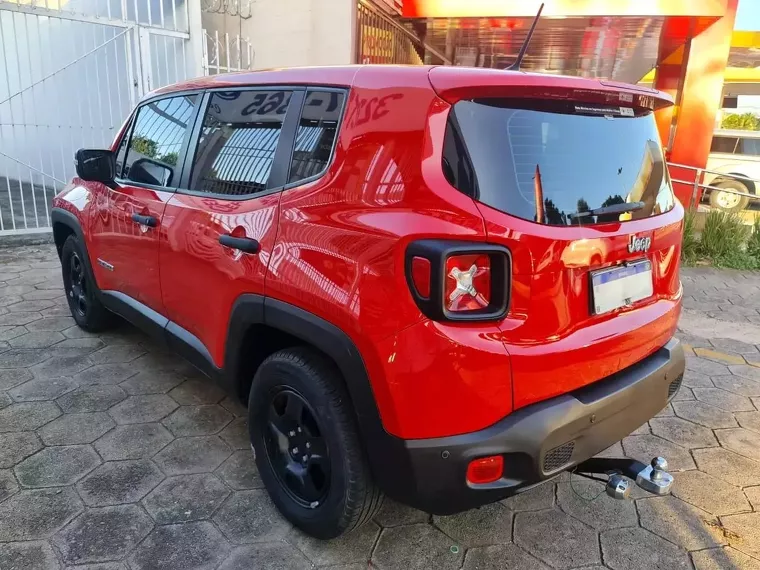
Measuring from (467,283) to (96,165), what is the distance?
8.75ft

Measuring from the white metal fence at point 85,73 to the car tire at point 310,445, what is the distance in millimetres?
6136

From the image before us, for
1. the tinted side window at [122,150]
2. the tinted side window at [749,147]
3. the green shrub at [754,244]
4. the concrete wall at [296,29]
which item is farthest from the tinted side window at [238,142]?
the tinted side window at [749,147]

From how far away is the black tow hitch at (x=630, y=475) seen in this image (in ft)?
6.82

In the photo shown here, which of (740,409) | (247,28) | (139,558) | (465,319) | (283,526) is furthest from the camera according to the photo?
(247,28)

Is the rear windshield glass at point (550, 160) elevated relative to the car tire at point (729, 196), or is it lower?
elevated

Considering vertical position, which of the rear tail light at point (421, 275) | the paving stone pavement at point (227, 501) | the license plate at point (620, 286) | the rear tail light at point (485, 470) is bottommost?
the paving stone pavement at point (227, 501)

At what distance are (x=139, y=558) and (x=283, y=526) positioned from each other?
0.54 metres

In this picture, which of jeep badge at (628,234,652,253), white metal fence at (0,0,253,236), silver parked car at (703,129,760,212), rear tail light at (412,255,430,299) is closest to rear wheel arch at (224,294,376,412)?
rear tail light at (412,255,430,299)

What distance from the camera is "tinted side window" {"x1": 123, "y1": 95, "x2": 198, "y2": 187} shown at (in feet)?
9.66

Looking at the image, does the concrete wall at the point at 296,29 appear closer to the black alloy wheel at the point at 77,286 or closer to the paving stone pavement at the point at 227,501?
the black alloy wheel at the point at 77,286

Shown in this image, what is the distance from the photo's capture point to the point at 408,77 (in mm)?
1904

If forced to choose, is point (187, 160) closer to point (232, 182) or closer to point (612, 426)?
point (232, 182)

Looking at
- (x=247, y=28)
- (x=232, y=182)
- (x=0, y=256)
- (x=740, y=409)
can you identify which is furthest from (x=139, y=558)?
(x=247, y=28)

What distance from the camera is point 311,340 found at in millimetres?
2000
